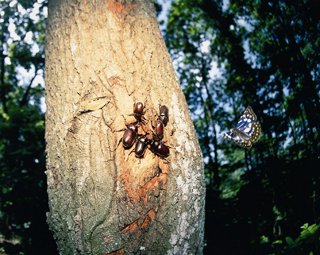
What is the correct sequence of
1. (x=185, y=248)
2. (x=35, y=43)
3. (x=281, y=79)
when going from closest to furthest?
(x=185, y=248) → (x=281, y=79) → (x=35, y=43)

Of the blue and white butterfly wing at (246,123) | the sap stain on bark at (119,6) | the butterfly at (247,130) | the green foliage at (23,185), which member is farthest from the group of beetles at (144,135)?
the green foliage at (23,185)

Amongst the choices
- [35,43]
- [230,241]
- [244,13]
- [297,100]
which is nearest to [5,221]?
[230,241]

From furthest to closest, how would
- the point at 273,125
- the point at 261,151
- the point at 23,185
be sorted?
the point at 261,151 → the point at 273,125 → the point at 23,185

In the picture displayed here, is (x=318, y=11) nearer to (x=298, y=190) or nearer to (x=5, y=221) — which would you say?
(x=298, y=190)

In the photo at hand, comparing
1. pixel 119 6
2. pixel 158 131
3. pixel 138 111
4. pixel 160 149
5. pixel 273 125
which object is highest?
pixel 273 125

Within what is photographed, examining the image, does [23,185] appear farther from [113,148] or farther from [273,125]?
[273,125]

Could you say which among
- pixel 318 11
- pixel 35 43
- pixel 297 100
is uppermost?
pixel 35 43

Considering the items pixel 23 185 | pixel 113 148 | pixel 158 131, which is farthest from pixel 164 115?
pixel 23 185

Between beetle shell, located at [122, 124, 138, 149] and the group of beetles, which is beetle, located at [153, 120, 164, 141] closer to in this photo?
the group of beetles
